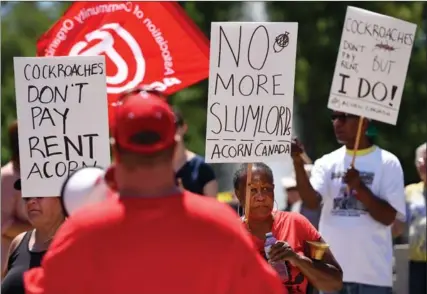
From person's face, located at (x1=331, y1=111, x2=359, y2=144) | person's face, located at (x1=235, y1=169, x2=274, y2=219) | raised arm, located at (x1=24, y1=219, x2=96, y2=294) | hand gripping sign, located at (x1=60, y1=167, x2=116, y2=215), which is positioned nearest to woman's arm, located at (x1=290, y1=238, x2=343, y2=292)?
person's face, located at (x1=235, y1=169, x2=274, y2=219)

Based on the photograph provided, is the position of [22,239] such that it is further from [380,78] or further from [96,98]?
[380,78]

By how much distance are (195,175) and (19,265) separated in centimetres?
278

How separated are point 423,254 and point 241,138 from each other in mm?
3608

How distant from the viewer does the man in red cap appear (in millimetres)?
3510

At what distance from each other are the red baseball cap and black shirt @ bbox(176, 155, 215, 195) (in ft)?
14.4

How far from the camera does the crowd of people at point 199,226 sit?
3518mm

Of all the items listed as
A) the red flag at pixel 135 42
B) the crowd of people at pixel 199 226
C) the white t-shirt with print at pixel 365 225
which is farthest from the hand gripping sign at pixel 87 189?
the white t-shirt with print at pixel 365 225

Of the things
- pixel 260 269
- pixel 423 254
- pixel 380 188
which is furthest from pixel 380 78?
pixel 260 269

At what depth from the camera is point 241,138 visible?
6.33 meters

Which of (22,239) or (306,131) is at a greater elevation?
(22,239)

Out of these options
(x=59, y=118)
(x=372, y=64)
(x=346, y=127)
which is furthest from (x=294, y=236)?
(x=372, y=64)

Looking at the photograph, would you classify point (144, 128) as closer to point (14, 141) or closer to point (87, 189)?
point (87, 189)

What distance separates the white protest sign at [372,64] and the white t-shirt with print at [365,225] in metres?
0.36

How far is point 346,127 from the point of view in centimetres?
793
